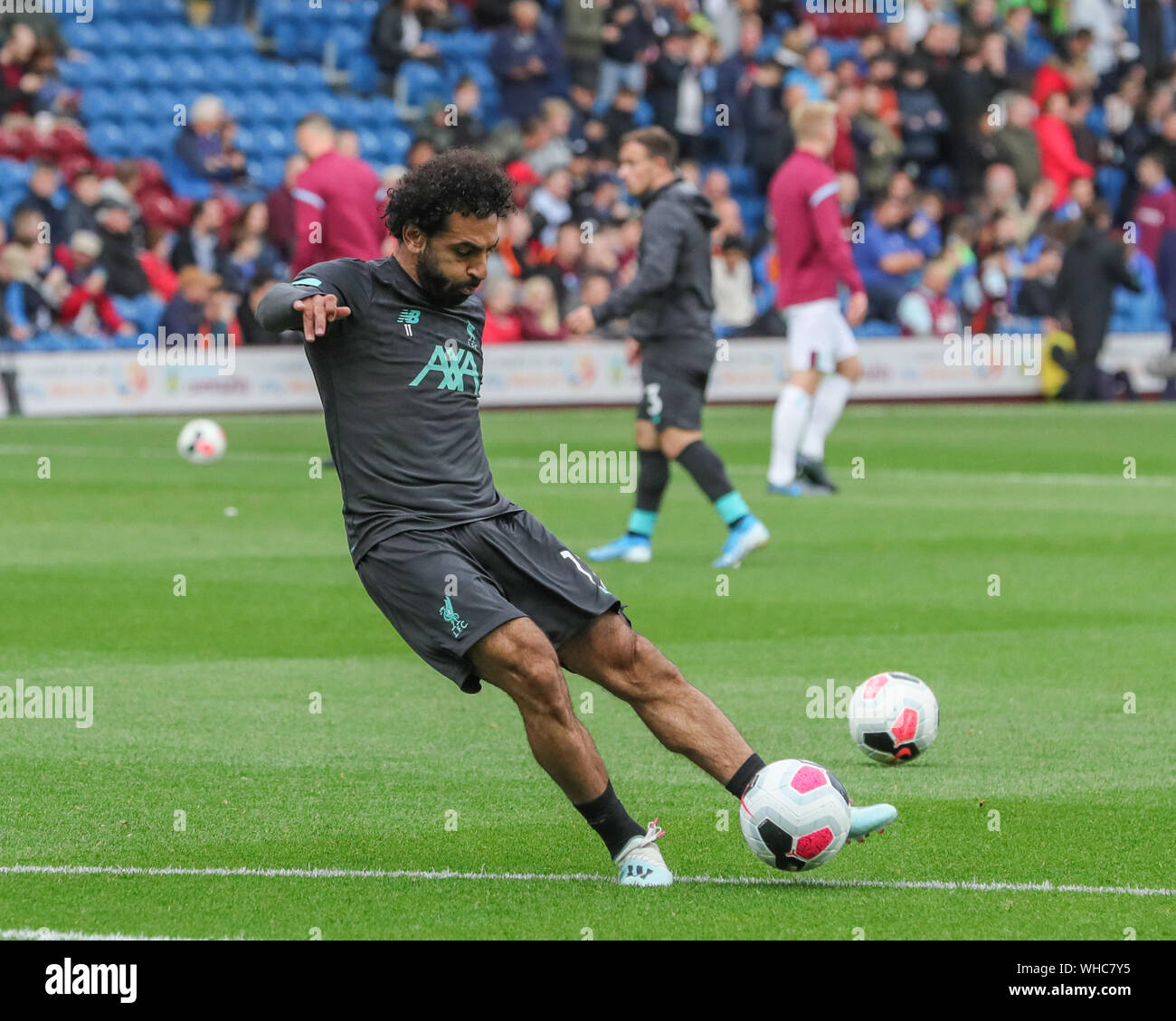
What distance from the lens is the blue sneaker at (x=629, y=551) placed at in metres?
12.8

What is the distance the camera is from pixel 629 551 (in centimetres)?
1280

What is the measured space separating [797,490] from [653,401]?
4435mm

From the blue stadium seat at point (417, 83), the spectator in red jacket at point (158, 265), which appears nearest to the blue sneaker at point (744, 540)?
the spectator in red jacket at point (158, 265)

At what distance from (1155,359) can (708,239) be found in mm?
16795

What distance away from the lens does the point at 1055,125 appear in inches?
1256

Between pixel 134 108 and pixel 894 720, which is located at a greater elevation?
pixel 134 108

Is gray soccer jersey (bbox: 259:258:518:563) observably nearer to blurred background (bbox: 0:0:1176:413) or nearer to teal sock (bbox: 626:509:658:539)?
teal sock (bbox: 626:509:658:539)

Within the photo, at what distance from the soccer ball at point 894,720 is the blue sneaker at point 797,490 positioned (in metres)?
9.01

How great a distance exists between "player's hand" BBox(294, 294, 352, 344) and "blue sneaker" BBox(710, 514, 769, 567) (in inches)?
273

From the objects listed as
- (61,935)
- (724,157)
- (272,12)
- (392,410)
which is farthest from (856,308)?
(272,12)

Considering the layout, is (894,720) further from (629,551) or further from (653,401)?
(629,551)
